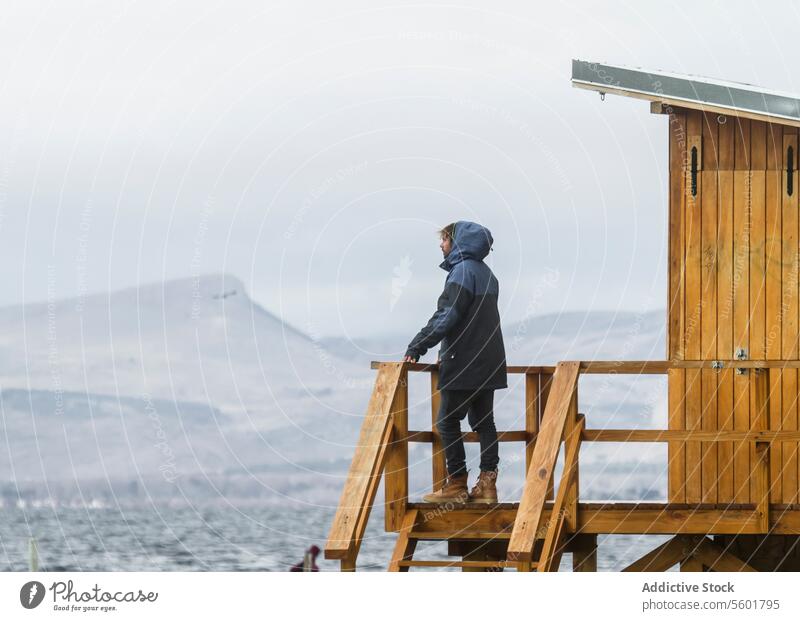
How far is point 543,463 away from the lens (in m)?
12.7

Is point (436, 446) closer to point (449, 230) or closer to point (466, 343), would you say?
point (466, 343)

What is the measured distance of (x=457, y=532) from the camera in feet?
43.7

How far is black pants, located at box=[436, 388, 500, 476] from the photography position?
43.4 feet

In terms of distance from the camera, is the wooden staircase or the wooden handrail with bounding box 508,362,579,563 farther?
the wooden staircase

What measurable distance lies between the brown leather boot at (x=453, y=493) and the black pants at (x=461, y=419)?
0.17ft

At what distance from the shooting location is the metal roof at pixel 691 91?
1416cm

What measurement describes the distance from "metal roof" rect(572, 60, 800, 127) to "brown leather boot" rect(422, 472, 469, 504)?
3569 mm

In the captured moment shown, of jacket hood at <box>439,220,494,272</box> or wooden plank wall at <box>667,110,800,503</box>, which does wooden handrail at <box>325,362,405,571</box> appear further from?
wooden plank wall at <box>667,110,800,503</box>

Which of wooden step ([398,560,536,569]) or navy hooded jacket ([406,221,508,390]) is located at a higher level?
navy hooded jacket ([406,221,508,390])

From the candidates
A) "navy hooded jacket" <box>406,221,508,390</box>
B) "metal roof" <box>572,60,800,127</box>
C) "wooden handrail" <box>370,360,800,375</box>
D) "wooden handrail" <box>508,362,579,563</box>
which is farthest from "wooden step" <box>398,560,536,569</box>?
"metal roof" <box>572,60,800,127</box>

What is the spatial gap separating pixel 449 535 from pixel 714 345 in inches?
112
